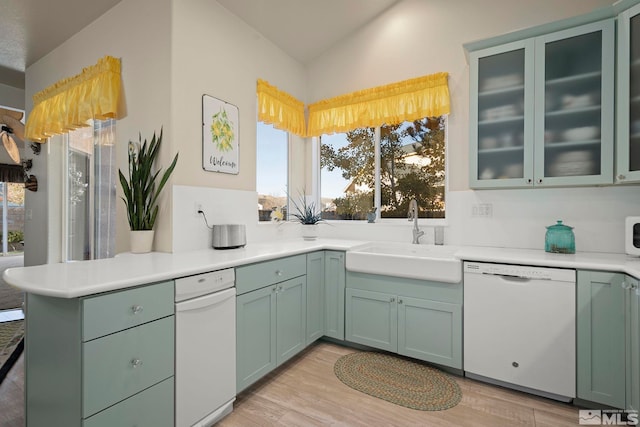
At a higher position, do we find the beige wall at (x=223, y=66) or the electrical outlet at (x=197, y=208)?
the beige wall at (x=223, y=66)

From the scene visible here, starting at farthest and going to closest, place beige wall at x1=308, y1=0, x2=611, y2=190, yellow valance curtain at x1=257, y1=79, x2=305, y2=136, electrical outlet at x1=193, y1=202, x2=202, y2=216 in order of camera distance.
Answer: yellow valance curtain at x1=257, y1=79, x2=305, y2=136, beige wall at x1=308, y1=0, x2=611, y2=190, electrical outlet at x1=193, y1=202, x2=202, y2=216

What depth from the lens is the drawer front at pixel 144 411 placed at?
123 centimetres

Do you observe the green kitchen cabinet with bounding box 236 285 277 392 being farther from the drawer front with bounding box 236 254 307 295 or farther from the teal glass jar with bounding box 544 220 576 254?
the teal glass jar with bounding box 544 220 576 254

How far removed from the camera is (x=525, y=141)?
225 centimetres

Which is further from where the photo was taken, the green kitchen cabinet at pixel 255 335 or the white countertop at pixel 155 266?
the green kitchen cabinet at pixel 255 335

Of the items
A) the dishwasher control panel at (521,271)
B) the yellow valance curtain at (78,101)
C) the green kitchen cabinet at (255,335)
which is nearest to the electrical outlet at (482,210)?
the dishwasher control panel at (521,271)

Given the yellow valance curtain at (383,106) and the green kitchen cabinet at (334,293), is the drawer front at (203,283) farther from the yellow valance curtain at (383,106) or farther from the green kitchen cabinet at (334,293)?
the yellow valance curtain at (383,106)

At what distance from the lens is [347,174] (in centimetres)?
352

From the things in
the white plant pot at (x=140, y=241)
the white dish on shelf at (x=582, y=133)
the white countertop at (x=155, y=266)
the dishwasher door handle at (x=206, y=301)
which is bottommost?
the dishwasher door handle at (x=206, y=301)

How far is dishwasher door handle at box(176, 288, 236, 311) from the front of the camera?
4.99 ft

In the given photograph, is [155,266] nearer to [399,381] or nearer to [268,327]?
[268,327]

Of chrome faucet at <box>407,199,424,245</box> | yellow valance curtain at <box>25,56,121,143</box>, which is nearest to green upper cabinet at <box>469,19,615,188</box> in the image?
chrome faucet at <box>407,199,424,245</box>

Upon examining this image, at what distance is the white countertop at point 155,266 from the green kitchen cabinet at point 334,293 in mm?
275

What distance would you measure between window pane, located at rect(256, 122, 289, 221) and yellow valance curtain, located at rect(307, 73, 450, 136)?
16.1 inches
